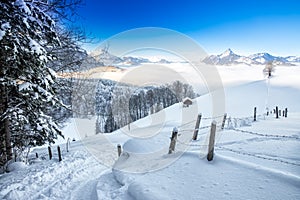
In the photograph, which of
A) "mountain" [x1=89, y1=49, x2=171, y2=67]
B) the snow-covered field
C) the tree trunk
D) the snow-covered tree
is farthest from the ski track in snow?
"mountain" [x1=89, y1=49, x2=171, y2=67]

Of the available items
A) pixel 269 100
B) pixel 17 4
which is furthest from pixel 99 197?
pixel 269 100

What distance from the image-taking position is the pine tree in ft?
16.8

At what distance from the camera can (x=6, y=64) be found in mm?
5645

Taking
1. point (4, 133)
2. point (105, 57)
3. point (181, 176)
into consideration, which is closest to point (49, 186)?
point (4, 133)

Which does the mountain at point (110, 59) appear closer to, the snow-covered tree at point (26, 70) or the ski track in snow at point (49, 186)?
the snow-covered tree at point (26, 70)

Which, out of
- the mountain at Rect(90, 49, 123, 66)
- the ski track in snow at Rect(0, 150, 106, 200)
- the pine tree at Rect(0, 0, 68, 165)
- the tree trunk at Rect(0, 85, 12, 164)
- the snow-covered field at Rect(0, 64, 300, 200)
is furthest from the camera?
the mountain at Rect(90, 49, 123, 66)

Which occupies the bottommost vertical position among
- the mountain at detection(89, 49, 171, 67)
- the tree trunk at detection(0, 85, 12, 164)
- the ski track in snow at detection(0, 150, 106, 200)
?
the ski track in snow at detection(0, 150, 106, 200)

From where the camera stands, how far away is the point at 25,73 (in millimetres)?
5883

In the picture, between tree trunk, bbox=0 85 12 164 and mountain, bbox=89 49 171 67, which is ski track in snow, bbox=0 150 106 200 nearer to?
tree trunk, bbox=0 85 12 164

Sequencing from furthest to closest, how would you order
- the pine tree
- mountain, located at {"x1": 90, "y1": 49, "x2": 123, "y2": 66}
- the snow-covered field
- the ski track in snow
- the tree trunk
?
mountain, located at {"x1": 90, "y1": 49, "x2": 123, "y2": 66} < the tree trunk < the ski track in snow < the pine tree < the snow-covered field

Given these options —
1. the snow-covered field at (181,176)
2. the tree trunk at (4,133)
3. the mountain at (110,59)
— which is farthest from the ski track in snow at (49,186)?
the mountain at (110,59)

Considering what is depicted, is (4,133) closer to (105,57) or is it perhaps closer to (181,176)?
(105,57)

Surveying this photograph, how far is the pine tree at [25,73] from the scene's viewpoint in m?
5.12

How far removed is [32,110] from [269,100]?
4845 cm
